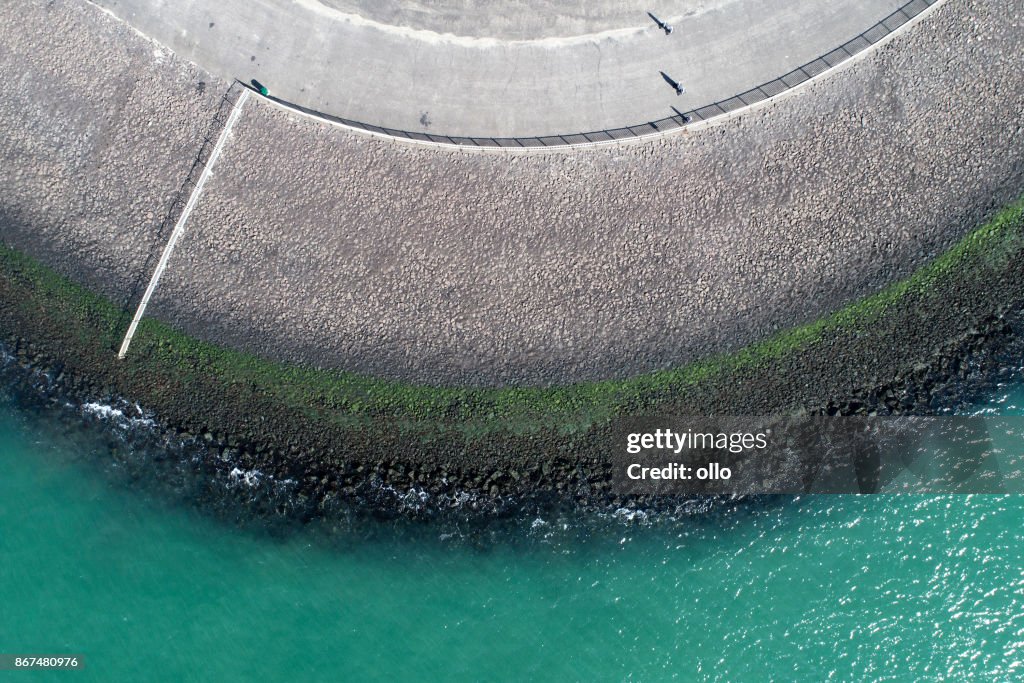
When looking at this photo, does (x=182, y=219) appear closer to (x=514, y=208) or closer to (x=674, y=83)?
(x=514, y=208)

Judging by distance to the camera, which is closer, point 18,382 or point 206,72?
point 206,72

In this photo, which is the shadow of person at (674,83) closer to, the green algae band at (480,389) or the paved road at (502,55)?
the paved road at (502,55)

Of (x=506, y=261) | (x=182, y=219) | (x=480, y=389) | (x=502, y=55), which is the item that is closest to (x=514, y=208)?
(x=506, y=261)

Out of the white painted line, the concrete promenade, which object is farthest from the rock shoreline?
the concrete promenade

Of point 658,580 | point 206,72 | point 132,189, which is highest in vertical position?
point 206,72

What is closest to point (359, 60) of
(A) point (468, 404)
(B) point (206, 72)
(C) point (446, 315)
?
(B) point (206, 72)

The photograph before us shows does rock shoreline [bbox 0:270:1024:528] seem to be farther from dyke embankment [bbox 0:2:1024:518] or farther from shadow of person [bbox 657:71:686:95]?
shadow of person [bbox 657:71:686:95]

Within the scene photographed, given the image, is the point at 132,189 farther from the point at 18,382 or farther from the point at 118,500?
the point at 118,500

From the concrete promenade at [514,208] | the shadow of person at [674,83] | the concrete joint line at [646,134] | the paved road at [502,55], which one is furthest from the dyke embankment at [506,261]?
the shadow of person at [674,83]
